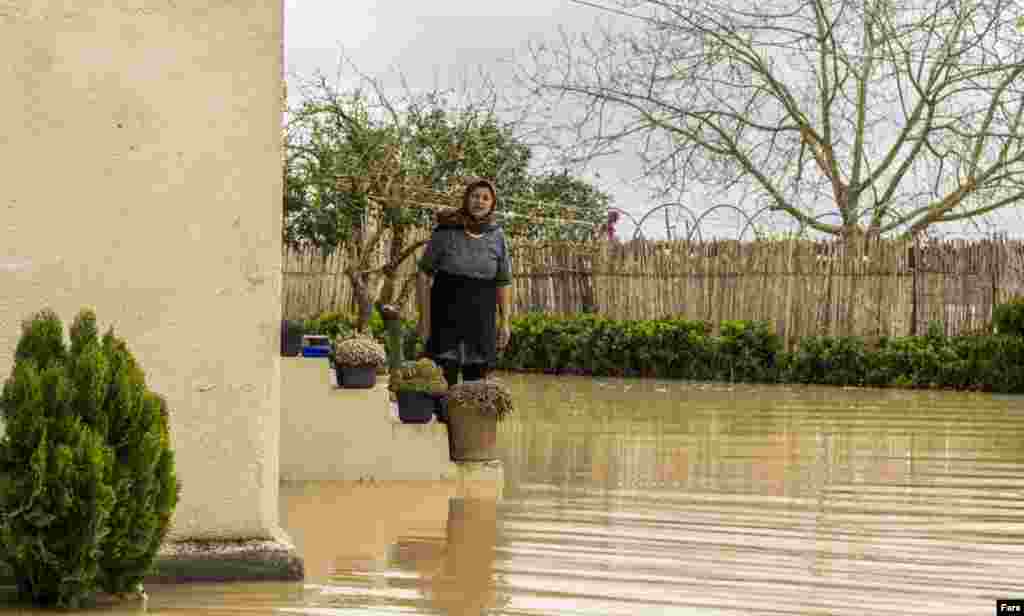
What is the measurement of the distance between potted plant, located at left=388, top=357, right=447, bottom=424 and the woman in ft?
3.09

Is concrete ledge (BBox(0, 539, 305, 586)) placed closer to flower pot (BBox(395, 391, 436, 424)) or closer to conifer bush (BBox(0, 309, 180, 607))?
conifer bush (BBox(0, 309, 180, 607))

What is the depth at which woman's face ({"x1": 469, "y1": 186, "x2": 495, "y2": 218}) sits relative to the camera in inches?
488

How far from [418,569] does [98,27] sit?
2568 millimetres

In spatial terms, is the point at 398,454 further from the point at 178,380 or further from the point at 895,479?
the point at 178,380

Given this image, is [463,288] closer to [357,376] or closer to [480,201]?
[480,201]

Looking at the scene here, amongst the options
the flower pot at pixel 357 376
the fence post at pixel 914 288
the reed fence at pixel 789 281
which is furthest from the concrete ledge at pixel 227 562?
the fence post at pixel 914 288

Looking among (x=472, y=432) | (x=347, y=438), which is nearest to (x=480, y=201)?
(x=472, y=432)

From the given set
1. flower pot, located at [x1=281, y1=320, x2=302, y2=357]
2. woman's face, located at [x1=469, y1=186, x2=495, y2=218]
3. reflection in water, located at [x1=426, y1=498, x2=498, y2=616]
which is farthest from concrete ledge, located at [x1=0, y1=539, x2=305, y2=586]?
woman's face, located at [x1=469, y1=186, x2=495, y2=218]

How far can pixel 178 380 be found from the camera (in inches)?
293

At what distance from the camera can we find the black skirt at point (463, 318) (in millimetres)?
12664

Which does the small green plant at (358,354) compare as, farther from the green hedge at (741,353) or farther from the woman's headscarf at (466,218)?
the green hedge at (741,353)

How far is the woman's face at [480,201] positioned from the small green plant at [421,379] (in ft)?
3.71

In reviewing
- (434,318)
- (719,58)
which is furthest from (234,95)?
(719,58)

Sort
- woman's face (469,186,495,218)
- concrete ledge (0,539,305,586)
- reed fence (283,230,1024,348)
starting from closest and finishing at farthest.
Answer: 1. concrete ledge (0,539,305,586)
2. woman's face (469,186,495,218)
3. reed fence (283,230,1024,348)
